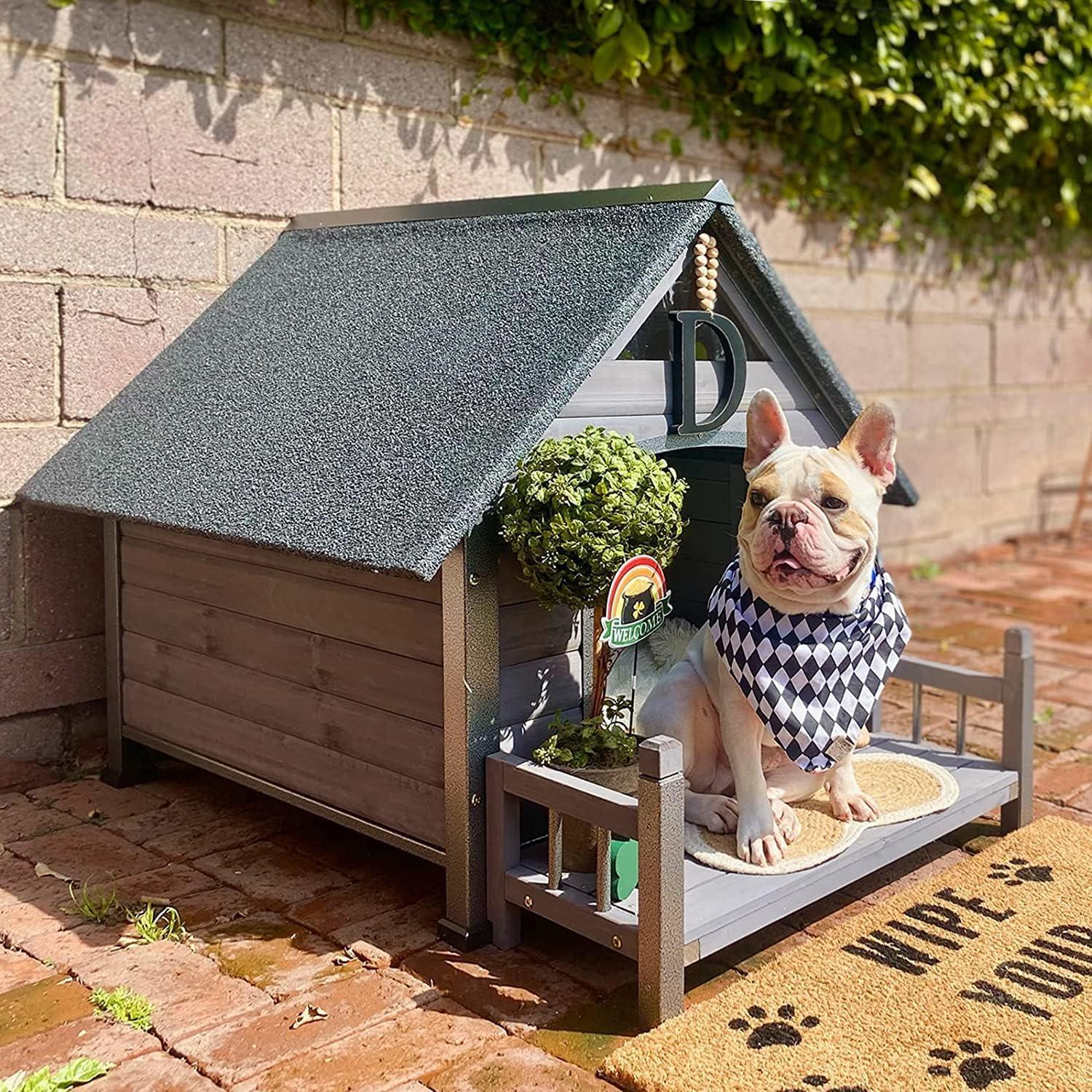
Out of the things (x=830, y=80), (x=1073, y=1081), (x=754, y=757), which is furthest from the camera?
(x=830, y=80)

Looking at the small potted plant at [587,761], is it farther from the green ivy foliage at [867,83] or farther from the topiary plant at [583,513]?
the green ivy foliage at [867,83]

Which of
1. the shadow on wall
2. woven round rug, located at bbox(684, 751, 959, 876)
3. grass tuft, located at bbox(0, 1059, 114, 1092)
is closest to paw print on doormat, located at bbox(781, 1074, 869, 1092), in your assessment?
woven round rug, located at bbox(684, 751, 959, 876)

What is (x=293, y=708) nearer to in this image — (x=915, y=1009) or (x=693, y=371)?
(x=693, y=371)

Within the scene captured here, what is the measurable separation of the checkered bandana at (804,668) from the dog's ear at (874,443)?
299mm

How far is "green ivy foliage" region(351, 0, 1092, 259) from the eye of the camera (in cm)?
522

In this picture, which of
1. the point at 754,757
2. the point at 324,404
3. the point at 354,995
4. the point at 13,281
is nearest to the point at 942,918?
the point at 754,757

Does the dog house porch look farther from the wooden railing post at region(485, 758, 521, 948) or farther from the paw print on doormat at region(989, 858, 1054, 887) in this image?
the paw print on doormat at region(989, 858, 1054, 887)

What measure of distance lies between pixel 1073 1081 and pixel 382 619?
1.69 m

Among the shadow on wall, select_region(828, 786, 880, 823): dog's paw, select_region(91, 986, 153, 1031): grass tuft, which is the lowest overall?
select_region(91, 986, 153, 1031): grass tuft

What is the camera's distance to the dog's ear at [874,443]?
9.51 ft

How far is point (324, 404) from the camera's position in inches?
127

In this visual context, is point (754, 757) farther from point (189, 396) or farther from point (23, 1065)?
point (189, 396)

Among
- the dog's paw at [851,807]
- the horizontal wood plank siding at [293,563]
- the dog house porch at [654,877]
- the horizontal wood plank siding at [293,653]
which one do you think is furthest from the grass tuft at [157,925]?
the dog's paw at [851,807]

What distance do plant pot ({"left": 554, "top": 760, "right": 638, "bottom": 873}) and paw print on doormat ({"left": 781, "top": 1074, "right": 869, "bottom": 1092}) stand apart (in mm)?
696
